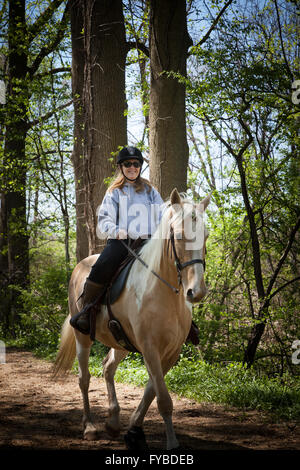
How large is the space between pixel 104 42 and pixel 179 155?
3445 mm

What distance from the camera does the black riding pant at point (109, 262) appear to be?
4.30 metres

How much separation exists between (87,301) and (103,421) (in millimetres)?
1599

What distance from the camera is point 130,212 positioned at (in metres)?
4.47

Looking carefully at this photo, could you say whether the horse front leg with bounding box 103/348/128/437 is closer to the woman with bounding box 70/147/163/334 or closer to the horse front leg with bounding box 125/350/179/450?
the horse front leg with bounding box 125/350/179/450

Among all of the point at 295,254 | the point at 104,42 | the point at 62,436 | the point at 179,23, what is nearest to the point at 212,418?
the point at 62,436

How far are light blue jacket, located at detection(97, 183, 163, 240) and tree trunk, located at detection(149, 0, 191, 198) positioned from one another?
8.24 ft

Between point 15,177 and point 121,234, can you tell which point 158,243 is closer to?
point 121,234

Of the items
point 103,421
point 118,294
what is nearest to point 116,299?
point 118,294

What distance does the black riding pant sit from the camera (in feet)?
14.1

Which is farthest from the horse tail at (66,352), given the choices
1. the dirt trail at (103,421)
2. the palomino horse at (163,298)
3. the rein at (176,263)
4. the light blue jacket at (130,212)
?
the rein at (176,263)

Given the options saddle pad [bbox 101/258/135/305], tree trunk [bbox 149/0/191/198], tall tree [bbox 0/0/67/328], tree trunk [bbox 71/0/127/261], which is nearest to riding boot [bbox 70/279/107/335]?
saddle pad [bbox 101/258/135/305]

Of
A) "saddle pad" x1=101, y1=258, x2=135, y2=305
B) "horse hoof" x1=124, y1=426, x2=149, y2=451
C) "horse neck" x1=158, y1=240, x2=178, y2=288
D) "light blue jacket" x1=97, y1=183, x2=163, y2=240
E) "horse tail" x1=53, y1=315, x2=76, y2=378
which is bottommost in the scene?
"horse hoof" x1=124, y1=426, x2=149, y2=451

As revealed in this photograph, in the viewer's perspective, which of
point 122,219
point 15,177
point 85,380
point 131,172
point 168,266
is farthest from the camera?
point 15,177

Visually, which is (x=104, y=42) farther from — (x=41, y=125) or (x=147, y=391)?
(x=147, y=391)
